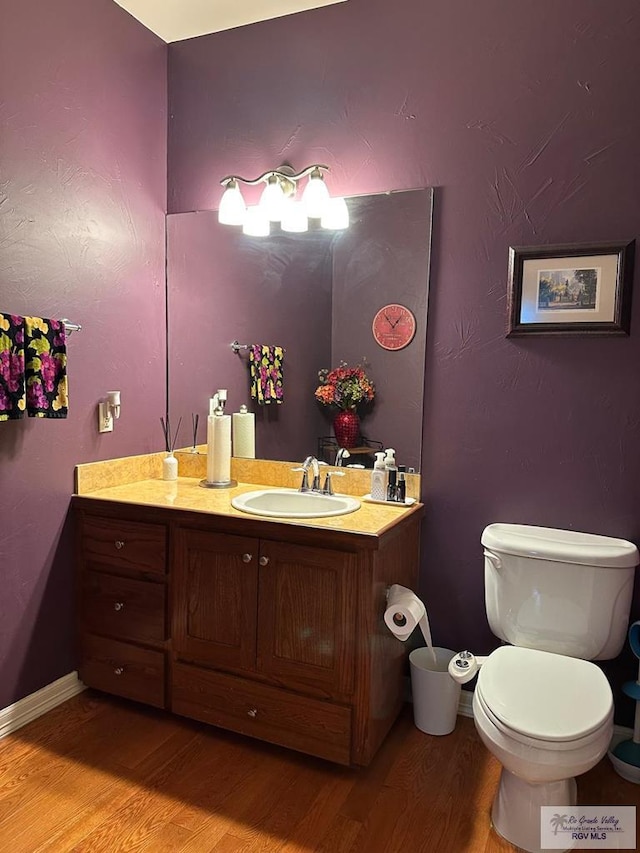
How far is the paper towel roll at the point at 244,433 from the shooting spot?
2578 millimetres

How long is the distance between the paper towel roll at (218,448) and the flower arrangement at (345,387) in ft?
1.41

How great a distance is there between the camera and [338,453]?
7.79 feet

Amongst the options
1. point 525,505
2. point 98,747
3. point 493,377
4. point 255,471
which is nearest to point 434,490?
point 525,505

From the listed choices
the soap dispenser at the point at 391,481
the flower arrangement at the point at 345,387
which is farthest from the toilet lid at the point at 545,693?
the flower arrangement at the point at 345,387

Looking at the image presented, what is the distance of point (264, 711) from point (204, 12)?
2574 millimetres

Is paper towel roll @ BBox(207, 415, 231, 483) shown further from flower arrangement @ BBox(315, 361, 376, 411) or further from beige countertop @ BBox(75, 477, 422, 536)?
flower arrangement @ BBox(315, 361, 376, 411)

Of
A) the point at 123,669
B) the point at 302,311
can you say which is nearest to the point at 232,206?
the point at 302,311

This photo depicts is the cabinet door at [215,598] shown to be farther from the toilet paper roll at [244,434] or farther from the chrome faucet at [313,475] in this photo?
the toilet paper roll at [244,434]

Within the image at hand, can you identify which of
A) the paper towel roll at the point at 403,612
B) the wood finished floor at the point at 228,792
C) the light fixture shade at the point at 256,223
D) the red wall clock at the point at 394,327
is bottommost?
the wood finished floor at the point at 228,792

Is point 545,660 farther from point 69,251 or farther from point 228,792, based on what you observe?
point 69,251

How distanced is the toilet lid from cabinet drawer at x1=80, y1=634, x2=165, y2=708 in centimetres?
115

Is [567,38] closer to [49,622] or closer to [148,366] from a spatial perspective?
[148,366]

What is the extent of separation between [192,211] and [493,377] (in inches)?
57.2

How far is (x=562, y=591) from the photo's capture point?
6.23 feet
